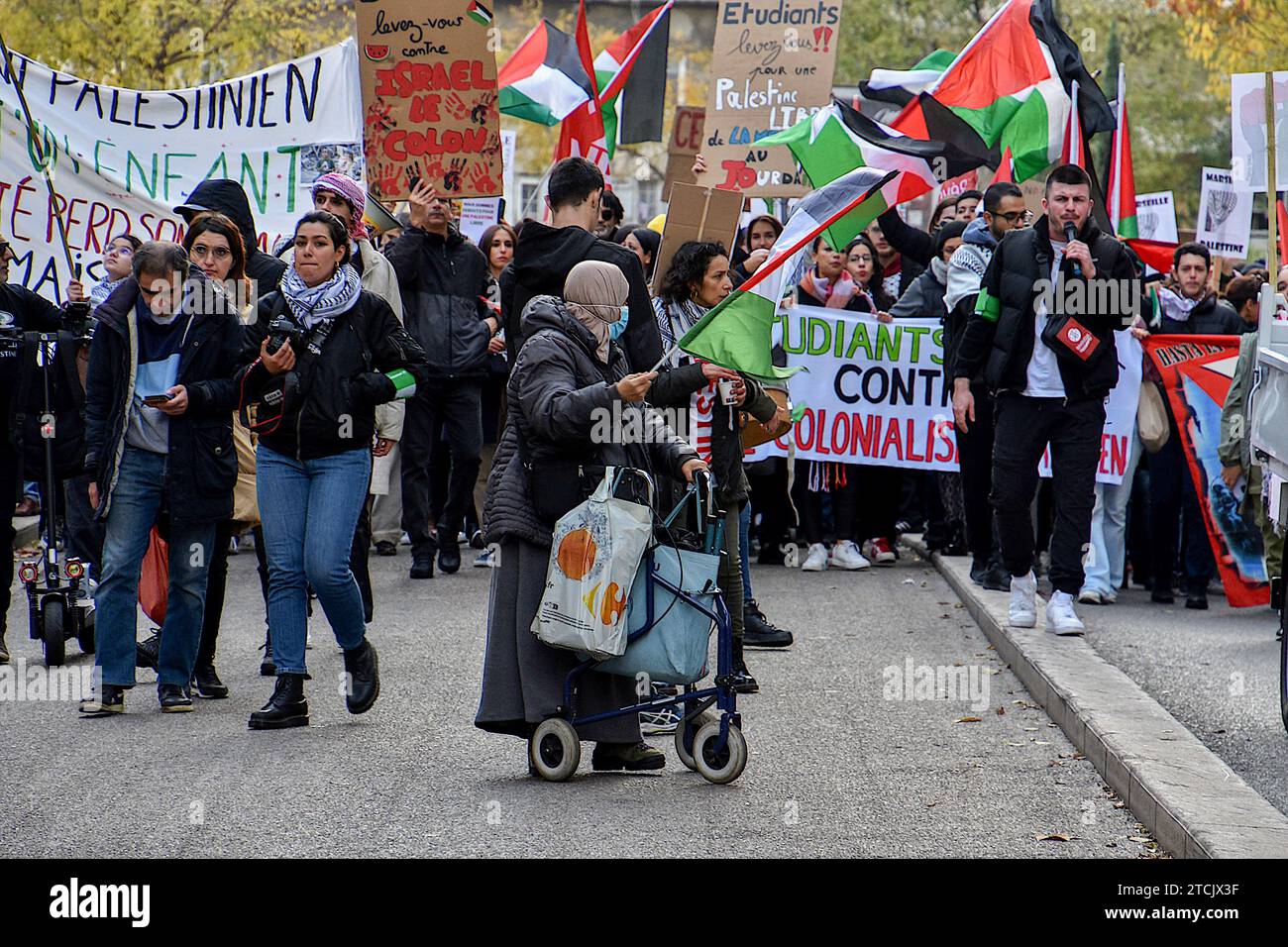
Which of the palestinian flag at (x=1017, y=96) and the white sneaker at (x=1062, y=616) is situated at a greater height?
the palestinian flag at (x=1017, y=96)

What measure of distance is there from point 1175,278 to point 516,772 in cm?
784

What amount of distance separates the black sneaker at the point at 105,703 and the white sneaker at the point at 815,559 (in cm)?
594

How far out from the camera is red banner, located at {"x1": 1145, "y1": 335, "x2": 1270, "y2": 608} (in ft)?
36.6

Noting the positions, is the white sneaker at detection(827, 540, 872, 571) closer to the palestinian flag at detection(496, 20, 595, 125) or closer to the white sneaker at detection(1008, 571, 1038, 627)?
the white sneaker at detection(1008, 571, 1038, 627)

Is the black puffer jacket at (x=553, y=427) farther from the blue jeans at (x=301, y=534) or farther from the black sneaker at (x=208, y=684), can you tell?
the black sneaker at (x=208, y=684)

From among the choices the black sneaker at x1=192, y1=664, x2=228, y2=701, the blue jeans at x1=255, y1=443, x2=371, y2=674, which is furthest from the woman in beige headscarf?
the black sneaker at x1=192, y1=664, x2=228, y2=701

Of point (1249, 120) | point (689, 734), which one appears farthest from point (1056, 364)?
point (689, 734)

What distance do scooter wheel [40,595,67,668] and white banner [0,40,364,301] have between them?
14.4 ft

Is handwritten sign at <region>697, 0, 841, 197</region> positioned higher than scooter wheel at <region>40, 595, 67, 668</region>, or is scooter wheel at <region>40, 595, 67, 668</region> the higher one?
handwritten sign at <region>697, 0, 841, 197</region>

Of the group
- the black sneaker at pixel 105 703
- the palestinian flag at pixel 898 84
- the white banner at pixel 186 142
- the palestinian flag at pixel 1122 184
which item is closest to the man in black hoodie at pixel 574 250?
the black sneaker at pixel 105 703

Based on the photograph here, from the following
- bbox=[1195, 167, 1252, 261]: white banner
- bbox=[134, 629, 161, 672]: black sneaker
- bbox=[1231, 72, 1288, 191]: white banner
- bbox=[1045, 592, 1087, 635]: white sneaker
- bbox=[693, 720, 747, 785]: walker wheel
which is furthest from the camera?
bbox=[1195, 167, 1252, 261]: white banner

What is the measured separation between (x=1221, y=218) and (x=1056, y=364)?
7.27 meters

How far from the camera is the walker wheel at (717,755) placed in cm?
630

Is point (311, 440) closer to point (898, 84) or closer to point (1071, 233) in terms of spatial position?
Result: point (1071, 233)
